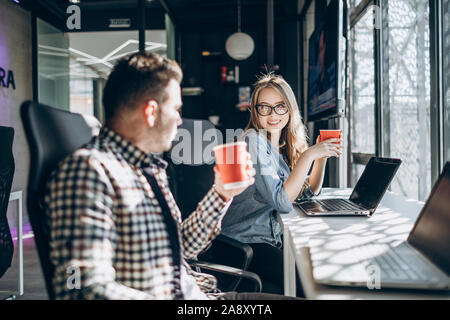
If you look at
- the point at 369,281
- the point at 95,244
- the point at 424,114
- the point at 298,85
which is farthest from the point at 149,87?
the point at 298,85

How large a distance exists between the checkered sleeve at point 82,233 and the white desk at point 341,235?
0.39m

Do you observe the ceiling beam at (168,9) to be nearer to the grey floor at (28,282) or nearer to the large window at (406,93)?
the large window at (406,93)

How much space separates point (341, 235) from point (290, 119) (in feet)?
2.95

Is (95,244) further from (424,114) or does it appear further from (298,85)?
(298,85)

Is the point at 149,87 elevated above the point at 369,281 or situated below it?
above

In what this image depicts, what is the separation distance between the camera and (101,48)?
7.09 m

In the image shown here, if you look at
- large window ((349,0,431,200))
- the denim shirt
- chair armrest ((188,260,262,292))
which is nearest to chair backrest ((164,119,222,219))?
the denim shirt

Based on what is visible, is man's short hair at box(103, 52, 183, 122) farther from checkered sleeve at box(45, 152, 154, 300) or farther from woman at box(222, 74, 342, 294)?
woman at box(222, 74, 342, 294)

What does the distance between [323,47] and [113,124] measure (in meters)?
1.79

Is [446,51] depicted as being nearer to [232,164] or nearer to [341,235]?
[341,235]

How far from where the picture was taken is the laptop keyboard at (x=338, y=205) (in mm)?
1369

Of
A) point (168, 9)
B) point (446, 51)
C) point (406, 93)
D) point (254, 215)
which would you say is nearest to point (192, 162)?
point (254, 215)

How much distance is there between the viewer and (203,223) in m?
1.01

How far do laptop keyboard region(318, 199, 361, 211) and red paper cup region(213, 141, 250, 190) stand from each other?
626mm
